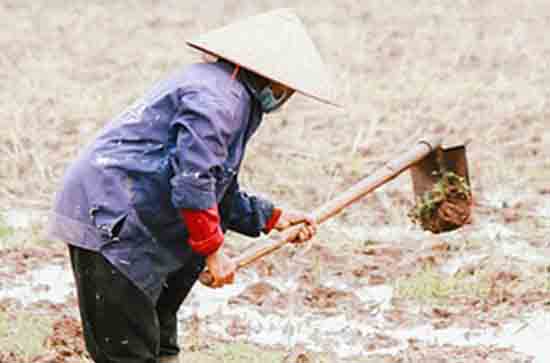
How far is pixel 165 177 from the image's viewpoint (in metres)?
3.00

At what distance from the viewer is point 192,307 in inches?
173

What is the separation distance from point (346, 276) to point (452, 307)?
0.59m

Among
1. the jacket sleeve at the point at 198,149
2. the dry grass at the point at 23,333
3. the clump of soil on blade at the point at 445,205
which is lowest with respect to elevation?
the dry grass at the point at 23,333

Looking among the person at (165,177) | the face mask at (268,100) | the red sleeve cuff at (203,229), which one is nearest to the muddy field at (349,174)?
the person at (165,177)

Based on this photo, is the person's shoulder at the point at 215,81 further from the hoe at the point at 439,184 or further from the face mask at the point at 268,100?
the hoe at the point at 439,184

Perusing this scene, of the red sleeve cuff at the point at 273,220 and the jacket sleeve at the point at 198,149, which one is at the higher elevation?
the jacket sleeve at the point at 198,149

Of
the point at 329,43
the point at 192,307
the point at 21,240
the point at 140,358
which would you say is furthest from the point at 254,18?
the point at 329,43

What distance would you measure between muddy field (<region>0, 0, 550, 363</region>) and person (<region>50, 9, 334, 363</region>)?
759mm

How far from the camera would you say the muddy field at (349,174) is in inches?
161

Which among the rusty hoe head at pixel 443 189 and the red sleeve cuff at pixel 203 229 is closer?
the red sleeve cuff at pixel 203 229

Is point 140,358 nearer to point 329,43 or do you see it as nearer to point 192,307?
point 192,307

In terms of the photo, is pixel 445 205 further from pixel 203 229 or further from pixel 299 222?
pixel 203 229

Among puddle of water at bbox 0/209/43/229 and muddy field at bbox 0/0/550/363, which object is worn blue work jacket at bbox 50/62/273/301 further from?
puddle of water at bbox 0/209/43/229

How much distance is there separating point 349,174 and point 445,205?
168cm
